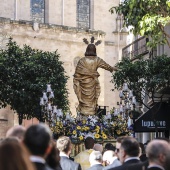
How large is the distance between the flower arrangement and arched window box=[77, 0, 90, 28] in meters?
33.2

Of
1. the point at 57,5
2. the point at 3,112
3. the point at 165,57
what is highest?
the point at 57,5

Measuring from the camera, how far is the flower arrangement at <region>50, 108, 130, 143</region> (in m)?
15.9

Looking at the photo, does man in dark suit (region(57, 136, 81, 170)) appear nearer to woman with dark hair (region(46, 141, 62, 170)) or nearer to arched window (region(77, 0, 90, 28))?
woman with dark hair (region(46, 141, 62, 170))

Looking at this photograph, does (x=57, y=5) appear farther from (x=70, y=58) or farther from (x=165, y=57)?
(x=165, y=57)

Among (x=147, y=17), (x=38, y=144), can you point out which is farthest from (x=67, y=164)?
(x=147, y=17)

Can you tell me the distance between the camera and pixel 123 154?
693cm

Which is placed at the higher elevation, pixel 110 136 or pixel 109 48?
pixel 109 48

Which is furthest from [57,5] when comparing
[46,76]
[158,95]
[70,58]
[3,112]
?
[158,95]

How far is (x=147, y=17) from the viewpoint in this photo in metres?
16.3

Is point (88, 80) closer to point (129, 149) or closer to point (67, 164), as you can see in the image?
point (67, 164)


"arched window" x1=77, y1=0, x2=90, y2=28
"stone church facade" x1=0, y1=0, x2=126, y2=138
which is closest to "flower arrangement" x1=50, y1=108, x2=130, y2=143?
"stone church facade" x1=0, y1=0, x2=126, y2=138

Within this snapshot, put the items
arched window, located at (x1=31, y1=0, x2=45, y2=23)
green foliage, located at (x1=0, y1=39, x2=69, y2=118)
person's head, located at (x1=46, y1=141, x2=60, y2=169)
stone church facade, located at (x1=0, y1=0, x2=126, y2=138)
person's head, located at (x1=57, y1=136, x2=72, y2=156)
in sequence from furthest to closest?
arched window, located at (x1=31, y1=0, x2=45, y2=23), stone church facade, located at (x1=0, y1=0, x2=126, y2=138), green foliage, located at (x1=0, y1=39, x2=69, y2=118), person's head, located at (x1=57, y1=136, x2=72, y2=156), person's head, located at (x1=46, y1=141, x2=60, y2=169)

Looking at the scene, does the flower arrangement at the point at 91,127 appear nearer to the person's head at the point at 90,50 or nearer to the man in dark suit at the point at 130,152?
the person's head at the point at 90,50

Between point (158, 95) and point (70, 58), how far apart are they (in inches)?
563
